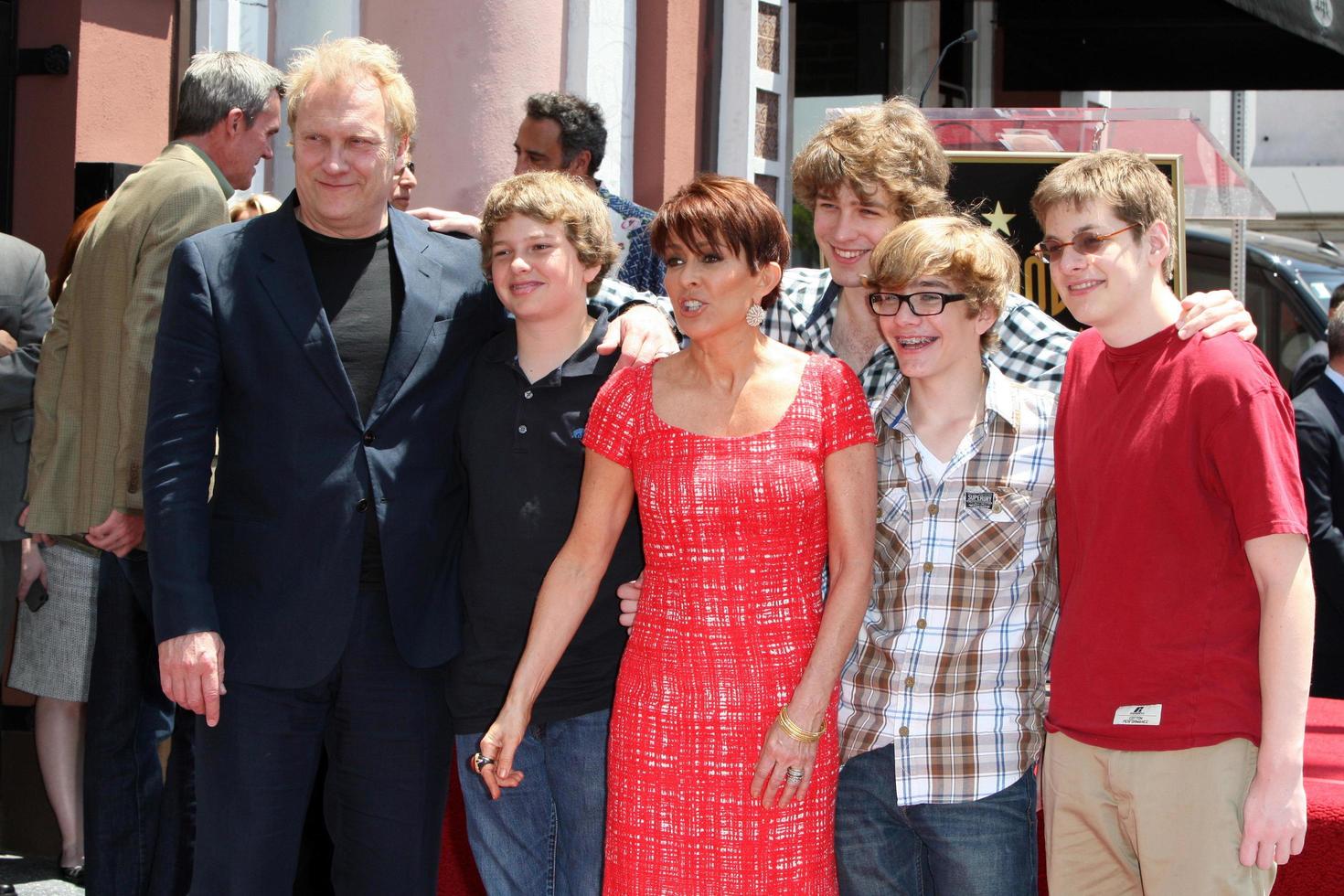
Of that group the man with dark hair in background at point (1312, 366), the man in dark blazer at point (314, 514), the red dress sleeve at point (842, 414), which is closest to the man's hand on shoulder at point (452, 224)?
the man in dark blazer at point (314, 514)

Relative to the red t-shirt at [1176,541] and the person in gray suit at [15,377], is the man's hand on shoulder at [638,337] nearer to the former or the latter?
the red t-shirt at [1176,541]

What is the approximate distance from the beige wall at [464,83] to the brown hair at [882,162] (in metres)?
3.18

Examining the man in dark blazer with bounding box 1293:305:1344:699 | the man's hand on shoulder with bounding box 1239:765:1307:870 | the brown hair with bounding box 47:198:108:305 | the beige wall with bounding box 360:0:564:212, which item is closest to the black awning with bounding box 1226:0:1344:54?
the man in dark blazer with bounding box 1293:305:1344:699

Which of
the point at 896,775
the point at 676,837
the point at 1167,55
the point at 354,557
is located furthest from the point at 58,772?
the point at 1167,55

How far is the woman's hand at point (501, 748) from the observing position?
2.77 metres

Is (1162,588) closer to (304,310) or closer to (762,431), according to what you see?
(762,431)

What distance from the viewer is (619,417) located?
278 centimetres

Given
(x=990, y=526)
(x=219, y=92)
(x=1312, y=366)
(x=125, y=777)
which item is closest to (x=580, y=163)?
(x=219, y=92)

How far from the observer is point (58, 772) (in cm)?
456

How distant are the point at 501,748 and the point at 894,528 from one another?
0.85m

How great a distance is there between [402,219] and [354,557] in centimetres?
75

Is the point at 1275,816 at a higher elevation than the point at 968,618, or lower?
lower

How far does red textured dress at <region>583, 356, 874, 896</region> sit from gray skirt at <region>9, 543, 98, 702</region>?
8.00ft

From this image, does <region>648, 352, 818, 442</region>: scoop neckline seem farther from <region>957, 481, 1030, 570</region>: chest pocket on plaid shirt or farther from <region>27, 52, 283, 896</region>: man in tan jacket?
<region>27, 52, 283, 896</region>: man in tan jacket
